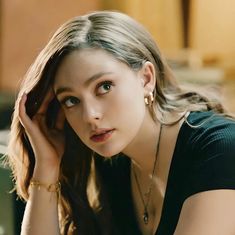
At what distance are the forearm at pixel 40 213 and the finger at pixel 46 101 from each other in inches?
6.8

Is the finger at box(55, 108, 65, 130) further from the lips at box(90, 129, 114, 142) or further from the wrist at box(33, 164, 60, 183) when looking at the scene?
the lips at box(90, 129, 114, 142)

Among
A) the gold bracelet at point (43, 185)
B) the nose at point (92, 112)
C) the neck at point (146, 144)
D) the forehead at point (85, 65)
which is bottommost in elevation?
the gold bracelet at point (43, 185)

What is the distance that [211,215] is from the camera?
1235 millimetres

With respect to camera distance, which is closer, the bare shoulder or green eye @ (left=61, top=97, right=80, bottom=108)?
the bare shoulder

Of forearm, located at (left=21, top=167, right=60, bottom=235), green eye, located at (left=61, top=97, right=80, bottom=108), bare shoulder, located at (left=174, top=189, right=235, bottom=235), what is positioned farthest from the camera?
forearm, located at (left=21, top=167, right=60, bottom=235)

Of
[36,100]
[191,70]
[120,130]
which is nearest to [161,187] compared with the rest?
[120,130]

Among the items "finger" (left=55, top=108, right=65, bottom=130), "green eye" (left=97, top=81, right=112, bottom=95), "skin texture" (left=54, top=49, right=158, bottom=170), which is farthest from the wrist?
"green eye" (left=97, top=81, right=112, bottom=95)

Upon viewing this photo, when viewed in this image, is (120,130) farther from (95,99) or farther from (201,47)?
(201,47)

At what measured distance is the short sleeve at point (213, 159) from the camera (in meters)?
1.25

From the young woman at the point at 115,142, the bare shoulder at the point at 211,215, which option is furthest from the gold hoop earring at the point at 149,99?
the bare shoulder at the point at 211,215

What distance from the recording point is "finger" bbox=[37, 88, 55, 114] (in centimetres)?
140

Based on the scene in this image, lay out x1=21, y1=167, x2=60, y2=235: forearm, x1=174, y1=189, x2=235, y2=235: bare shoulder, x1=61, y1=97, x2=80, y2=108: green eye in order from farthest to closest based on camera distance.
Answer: x1=21, y1=167, x2=60, y2=235: forearm < x1=61, y1=97, x2=80, y2=108: green eye < x1=174, y1=189, x2=235, y2=235: bare shoulder

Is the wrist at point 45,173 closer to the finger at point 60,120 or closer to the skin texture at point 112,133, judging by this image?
the skin texture at point 112,133

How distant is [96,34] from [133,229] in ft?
1.74
